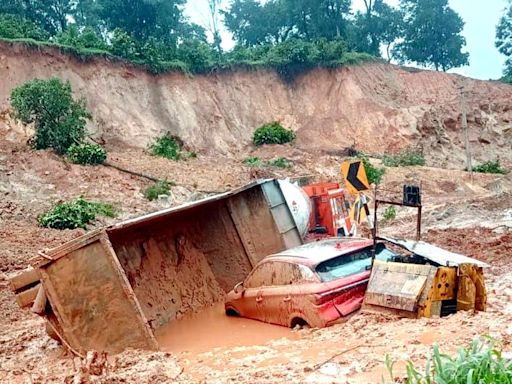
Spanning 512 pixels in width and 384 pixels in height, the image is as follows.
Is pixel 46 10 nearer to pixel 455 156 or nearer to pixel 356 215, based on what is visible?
pixel 455 156

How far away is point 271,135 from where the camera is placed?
A: 29.2m

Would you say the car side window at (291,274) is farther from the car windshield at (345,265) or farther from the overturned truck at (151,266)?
the overturned truck at (151,266)

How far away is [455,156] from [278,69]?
38.8 ft

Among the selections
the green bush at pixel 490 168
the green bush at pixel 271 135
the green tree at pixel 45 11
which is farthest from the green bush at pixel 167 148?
the green bush at pixel 490 168

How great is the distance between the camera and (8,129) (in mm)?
21453

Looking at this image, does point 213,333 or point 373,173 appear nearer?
point 213,333

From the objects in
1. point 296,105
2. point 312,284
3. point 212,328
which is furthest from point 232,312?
point 296,105

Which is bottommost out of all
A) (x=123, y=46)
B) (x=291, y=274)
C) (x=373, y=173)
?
(x=373, y=173)

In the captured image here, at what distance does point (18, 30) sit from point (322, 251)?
75.8 ft

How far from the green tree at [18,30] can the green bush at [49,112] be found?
6.08m

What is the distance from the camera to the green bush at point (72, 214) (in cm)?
1538

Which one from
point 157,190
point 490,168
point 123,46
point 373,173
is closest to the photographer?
point 157,190

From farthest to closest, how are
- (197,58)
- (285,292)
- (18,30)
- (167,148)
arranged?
(197,58)
(18,30)
(167,148)
(285,292)

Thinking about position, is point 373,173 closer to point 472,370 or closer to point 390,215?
point 390,215
